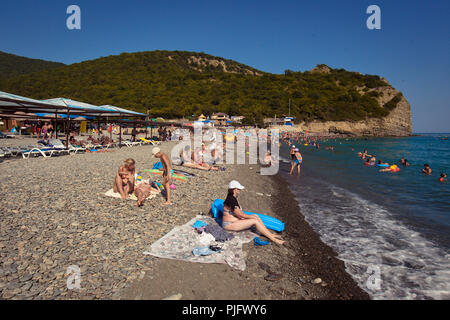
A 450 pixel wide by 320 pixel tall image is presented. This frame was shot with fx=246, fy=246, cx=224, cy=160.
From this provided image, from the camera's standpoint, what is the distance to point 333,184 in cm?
1127

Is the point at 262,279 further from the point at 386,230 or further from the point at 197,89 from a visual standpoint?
the point at 197,89

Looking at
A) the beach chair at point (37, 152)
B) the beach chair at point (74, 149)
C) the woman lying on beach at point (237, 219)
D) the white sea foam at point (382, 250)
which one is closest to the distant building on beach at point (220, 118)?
the beach chair at point (74, 149)

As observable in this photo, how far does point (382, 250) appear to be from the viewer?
16.0 ft

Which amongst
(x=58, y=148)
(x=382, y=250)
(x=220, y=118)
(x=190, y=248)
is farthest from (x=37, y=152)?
(x=220, y=118)

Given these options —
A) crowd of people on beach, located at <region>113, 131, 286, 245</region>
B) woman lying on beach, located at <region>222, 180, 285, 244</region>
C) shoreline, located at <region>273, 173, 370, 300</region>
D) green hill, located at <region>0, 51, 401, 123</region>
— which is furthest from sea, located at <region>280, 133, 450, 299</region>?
green hill, located at <region>0, 51, 401, 123</region>

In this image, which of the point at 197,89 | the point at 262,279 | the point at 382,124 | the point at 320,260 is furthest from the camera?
the point at 382,124

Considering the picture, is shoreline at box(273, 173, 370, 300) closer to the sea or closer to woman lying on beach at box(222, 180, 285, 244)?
the sea

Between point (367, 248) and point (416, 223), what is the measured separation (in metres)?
2.89

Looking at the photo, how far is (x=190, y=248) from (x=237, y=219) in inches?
47.5

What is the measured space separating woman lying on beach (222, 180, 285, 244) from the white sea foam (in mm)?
1435

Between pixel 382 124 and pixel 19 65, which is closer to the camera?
pixel 382 124

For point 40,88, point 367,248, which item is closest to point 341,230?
point 367,248

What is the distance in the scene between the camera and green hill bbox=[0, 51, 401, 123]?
5738cm

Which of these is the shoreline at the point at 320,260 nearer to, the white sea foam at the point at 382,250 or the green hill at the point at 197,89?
the white sea foam at the point at 382,250
